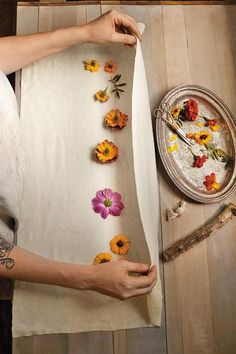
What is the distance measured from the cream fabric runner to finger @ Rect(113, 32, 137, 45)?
48 millimetres

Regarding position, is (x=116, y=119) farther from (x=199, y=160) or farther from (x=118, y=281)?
(x=118, y=281)

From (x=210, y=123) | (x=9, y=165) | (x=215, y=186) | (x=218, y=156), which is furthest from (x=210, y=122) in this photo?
(x=9, y=165)

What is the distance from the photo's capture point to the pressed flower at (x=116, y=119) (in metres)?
1.20

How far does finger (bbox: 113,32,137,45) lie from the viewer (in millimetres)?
1182

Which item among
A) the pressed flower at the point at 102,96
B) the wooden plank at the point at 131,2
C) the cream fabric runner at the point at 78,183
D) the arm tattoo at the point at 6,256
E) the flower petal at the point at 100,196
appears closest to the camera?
the arm tattoo at the point at 6,256

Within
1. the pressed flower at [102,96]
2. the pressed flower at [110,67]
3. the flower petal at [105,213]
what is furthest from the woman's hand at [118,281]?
the pressed flower at [110,67]

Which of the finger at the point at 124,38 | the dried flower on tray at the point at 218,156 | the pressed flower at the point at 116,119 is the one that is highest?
the finger at the point at 124,38

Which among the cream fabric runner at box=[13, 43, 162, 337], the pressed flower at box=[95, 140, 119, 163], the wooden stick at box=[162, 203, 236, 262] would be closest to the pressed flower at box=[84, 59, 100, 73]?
the cream fabric runner at box=[13, 43, 162, 337]

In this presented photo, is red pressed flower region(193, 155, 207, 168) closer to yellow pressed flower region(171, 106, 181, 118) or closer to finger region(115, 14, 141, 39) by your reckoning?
yellow pressed flower region(171, 106, 181, 118)

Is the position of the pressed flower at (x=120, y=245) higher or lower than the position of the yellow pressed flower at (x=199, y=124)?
lower

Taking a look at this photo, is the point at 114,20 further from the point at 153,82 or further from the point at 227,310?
the point at 227,310

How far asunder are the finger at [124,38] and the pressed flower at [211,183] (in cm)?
50

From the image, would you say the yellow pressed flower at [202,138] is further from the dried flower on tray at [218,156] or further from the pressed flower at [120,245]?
the pressed flower at [120,245]

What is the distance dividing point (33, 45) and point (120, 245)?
66cm
